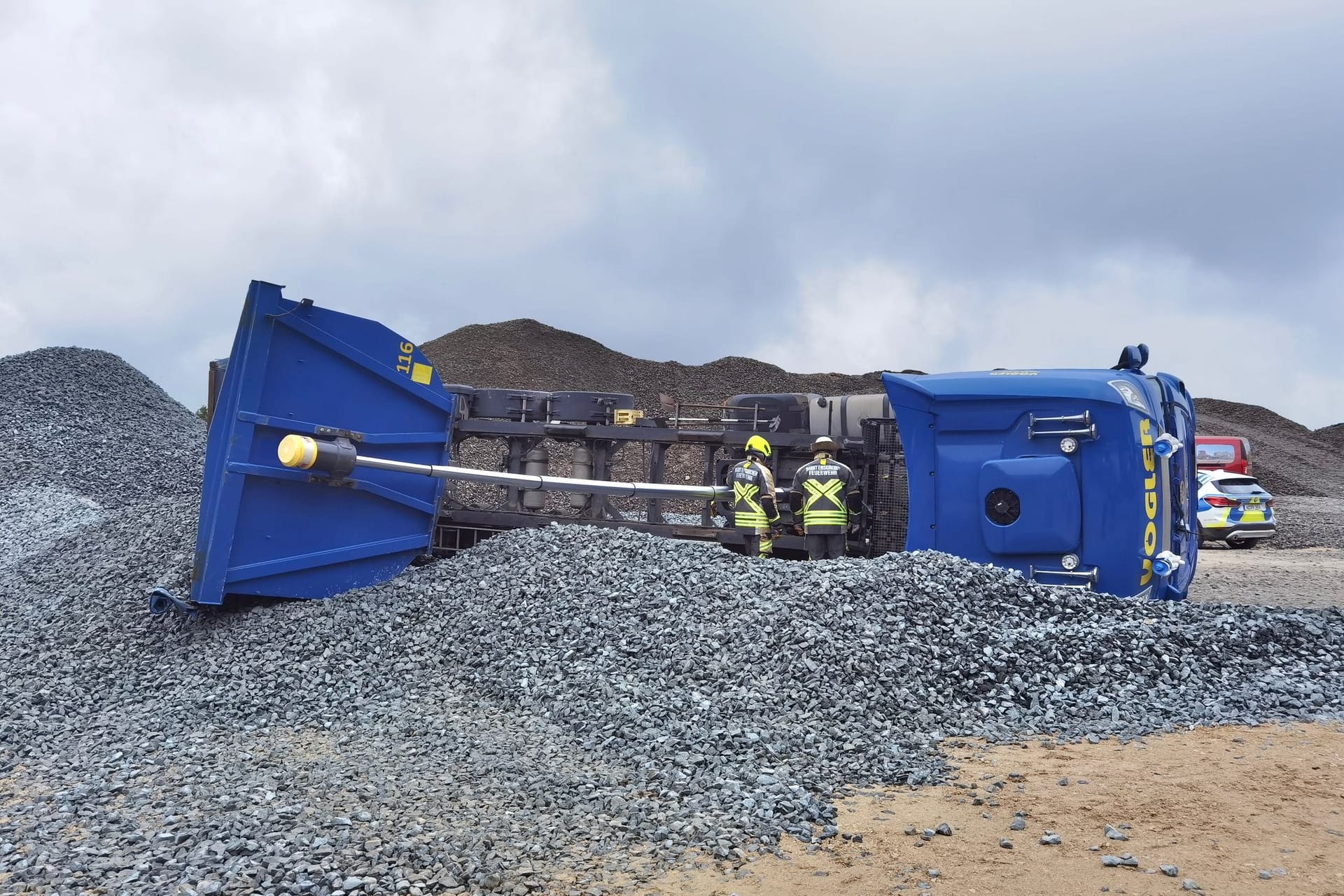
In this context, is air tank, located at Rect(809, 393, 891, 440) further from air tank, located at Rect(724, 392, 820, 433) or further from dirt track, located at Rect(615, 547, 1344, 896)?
dirt track, located at Rect(615, 547, 1344, 896)

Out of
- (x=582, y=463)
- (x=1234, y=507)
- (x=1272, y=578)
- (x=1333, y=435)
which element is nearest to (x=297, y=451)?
(x=582, y=463)

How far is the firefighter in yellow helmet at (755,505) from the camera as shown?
804 cm

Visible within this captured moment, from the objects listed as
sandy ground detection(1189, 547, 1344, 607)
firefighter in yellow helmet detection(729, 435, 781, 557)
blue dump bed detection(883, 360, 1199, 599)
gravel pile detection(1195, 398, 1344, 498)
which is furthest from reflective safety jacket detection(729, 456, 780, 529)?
gravel pile detection(1195, 398, 1344, 498)

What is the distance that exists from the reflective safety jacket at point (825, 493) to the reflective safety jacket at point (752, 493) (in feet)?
0.84

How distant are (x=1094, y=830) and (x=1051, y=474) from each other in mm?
3325

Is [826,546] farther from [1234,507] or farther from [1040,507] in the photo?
[1234,507]

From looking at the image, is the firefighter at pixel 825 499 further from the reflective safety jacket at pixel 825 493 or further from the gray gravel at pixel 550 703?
the gray gravel at pixel 550 703

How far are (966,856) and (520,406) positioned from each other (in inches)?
249

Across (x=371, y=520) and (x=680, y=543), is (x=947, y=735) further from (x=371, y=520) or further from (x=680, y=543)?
(x=371, y=520)

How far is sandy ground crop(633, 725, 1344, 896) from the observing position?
3479 mm

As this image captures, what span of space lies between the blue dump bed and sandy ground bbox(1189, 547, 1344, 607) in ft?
11.4

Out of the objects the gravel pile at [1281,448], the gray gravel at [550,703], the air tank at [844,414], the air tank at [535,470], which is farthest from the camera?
the gravel pile at [1281,448]

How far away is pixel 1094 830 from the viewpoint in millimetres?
3834

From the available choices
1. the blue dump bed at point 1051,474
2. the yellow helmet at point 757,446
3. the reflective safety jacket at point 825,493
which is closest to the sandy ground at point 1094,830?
the blue dump bed at point 1051,474
